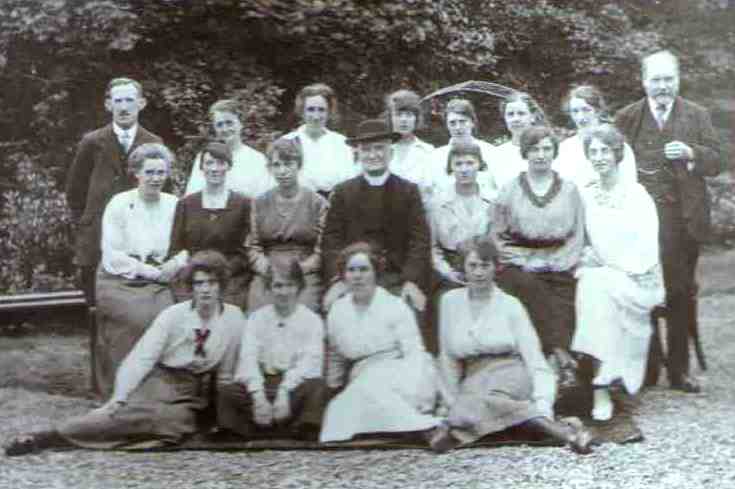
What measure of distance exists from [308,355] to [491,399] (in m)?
0.55

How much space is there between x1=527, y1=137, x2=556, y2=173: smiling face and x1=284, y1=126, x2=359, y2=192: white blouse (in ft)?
2.12

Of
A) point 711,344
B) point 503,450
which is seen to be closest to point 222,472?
point 503,450

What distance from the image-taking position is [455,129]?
3.36 metres

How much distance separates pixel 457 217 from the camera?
313 centimetres

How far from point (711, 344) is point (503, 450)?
1204mm

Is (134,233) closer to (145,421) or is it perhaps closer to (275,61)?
(145,421)

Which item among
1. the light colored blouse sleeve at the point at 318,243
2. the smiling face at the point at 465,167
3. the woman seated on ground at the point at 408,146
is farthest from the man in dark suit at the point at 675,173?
the light colored blouse sleeve at the point at 318,243

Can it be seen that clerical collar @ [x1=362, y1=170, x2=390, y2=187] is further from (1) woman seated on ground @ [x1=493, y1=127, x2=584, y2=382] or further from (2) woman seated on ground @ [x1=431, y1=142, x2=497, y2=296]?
(1) woman seated on ground @ [x1=493, y1=127, x2=584, y2=382]

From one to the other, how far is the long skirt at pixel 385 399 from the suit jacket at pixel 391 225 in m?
0.36

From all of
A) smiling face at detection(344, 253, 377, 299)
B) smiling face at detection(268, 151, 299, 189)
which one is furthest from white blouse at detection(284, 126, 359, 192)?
smiling face at detection(344, 253, 377, 299)

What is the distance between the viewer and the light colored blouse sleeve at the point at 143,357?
2771 mm

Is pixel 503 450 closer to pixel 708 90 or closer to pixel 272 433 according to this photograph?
pixel 272 433

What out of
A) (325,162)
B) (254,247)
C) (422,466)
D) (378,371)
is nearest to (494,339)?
(378,371)

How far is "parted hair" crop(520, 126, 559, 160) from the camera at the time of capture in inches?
Result: 118
